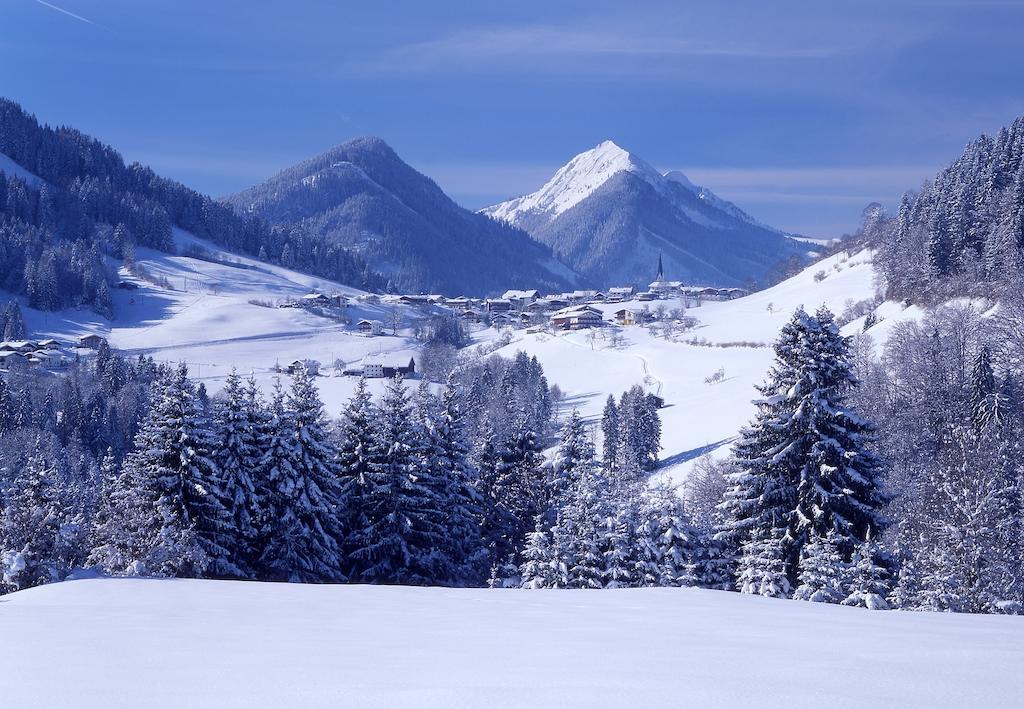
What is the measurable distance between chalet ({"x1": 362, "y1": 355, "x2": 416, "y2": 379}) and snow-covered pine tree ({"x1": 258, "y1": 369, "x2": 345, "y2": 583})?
88743mm

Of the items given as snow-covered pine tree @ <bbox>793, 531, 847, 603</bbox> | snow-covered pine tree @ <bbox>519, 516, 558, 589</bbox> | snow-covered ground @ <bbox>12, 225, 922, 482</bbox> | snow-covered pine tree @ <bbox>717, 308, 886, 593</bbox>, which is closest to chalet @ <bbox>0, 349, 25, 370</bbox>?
snow-covered ground @ <bbox>12, 225, 922, 482</bbox>

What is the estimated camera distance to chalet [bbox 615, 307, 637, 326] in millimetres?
163625

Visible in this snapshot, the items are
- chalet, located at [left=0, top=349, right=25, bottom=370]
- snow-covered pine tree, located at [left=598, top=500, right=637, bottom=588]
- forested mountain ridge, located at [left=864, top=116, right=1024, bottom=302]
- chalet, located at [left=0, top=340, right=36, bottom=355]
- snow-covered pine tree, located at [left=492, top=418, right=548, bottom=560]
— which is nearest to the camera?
snow-covered pine tree, located at [left=598, top=500, right=637, bottom=588]

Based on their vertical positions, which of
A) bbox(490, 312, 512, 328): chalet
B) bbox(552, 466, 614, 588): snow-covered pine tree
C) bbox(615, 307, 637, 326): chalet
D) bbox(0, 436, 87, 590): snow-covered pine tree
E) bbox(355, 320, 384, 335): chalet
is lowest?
bbox(0, 436, 87, 590): snow-covered pine tree

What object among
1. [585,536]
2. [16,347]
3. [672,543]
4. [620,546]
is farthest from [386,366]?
[672,543]

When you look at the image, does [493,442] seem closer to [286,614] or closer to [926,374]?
[286,614]

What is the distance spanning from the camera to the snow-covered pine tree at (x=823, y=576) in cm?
1727

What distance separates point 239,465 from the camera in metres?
23.8

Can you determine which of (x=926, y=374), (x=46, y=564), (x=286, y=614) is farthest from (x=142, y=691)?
(x=926, y=374)

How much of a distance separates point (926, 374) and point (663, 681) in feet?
179

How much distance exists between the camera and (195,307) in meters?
156

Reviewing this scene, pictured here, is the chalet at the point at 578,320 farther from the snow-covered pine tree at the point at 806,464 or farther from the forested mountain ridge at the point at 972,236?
the snow-covered pine tree at the point at 806,464

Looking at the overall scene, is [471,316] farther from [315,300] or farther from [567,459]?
[567,459]

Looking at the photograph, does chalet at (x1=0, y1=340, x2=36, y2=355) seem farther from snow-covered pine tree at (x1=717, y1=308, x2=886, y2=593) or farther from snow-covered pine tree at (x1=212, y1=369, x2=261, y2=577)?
snow-covered pine tree at (x1=717, y1=308, x2=886, y2=593)
